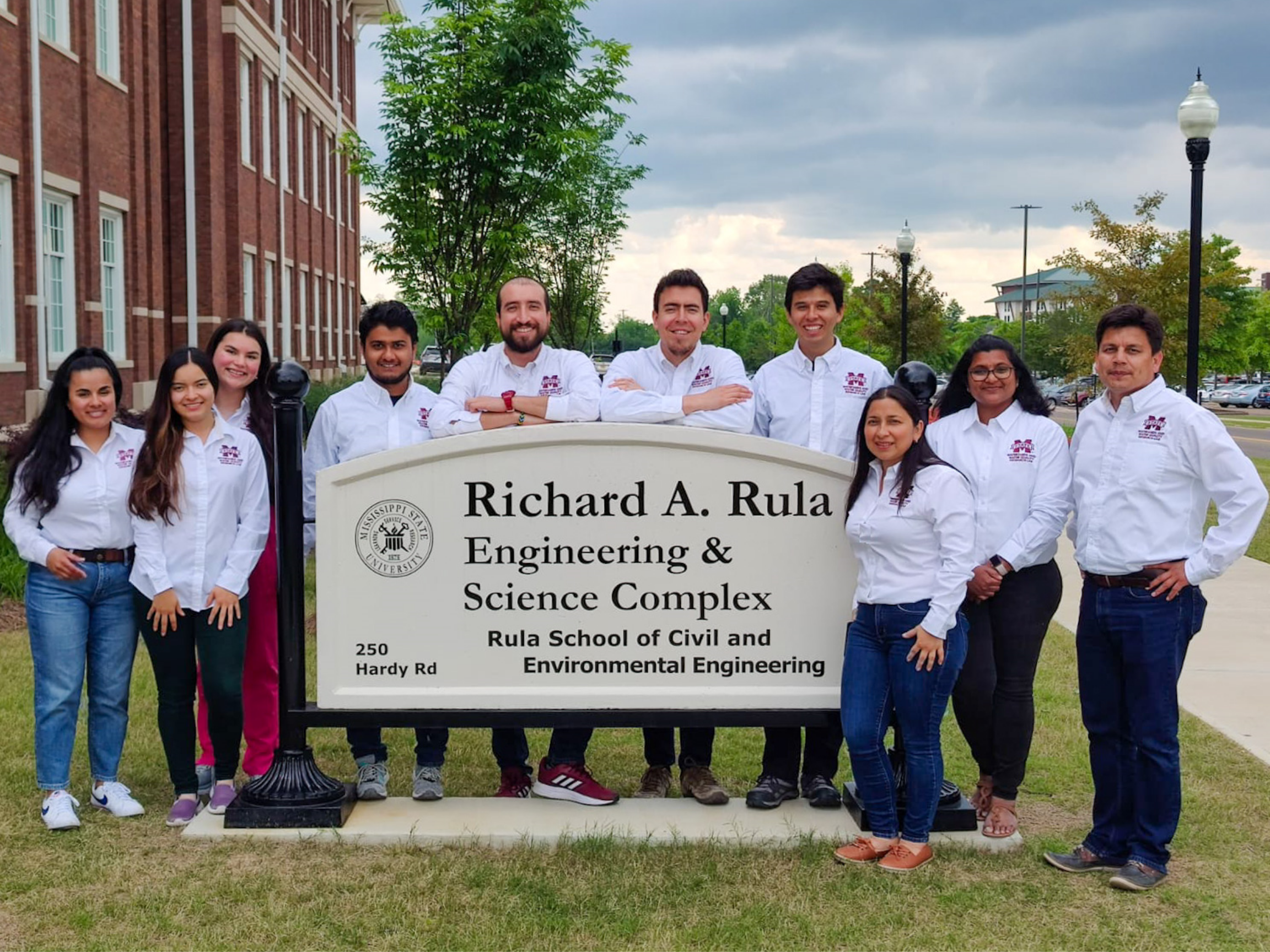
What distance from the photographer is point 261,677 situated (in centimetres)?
482

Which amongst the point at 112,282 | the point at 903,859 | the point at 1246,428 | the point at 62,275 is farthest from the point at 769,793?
the point at 1246,428

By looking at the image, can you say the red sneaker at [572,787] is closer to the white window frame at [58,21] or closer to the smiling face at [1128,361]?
the smiling face at [1128,361]

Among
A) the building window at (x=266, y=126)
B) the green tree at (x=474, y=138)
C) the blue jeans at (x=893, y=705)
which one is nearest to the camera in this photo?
the blue jeans at (x=893, y=705)

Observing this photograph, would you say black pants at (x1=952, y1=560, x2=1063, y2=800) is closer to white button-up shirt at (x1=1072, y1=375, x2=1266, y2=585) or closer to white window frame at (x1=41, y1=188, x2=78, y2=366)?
white button-up shirt at (x1=1072, y1=375, x2=1266, y2=585)

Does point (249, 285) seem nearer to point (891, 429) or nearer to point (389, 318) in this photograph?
point (389, 318)

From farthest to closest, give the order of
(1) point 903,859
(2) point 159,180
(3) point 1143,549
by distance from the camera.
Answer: (2) point 159,180, (1) point 903,859, (3) point 1143,549

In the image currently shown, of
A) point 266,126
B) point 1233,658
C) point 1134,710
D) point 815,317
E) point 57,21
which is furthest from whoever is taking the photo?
point 266,126

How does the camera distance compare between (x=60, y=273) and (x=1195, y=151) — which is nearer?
(x=1195, y=151)

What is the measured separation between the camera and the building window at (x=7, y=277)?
1356 centimetres

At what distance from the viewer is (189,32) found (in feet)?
62.7

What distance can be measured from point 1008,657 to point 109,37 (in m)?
16.3

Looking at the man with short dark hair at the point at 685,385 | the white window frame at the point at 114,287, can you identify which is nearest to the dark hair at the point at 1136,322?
the man with short dark hair at the point at 685,385

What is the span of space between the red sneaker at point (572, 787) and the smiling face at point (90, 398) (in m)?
2.00

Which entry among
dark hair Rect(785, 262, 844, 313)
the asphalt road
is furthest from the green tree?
dark hair Rect(785, 262, 844, 313)
